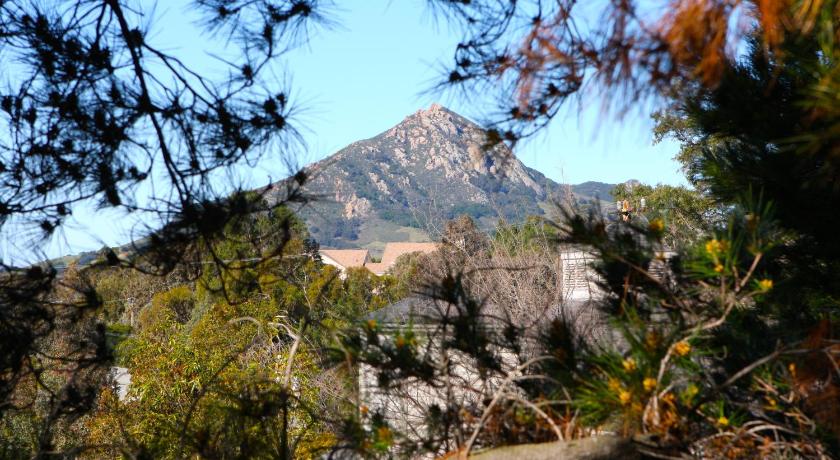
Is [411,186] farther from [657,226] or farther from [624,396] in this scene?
[624,396]

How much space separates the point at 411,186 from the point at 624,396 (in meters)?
64.7

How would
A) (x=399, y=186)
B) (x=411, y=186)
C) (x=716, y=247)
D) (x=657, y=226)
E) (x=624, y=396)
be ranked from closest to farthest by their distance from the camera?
(x=624, y=396), (x=716, y=247), (x=657, y=226), (x=411, y=186), (x=399, y=186)

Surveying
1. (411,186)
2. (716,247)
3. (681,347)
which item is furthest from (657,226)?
(411,186)

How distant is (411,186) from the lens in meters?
66.4

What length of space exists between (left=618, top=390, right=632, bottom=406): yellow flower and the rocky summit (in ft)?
2.69

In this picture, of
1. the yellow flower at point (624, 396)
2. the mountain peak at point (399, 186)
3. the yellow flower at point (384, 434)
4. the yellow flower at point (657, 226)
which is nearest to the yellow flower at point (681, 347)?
the yellow flower at point (624, 396)

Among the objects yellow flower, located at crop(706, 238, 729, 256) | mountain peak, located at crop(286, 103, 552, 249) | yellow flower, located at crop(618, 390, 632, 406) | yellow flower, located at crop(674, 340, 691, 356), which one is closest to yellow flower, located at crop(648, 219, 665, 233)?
yellow flower, located at crop(706, 238, 729, 256)

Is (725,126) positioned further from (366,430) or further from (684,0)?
(366,430)

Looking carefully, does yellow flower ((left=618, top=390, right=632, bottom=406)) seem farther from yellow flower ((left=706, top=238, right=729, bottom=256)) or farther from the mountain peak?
the mountain peak

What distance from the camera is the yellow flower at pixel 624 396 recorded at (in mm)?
1870

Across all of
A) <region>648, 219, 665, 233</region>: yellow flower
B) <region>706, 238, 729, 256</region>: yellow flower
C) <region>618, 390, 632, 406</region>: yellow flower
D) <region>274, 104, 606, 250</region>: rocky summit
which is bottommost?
<region>618, 390, 632, 406</region>: yellow flower

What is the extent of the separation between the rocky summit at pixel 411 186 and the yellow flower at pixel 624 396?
818 mm

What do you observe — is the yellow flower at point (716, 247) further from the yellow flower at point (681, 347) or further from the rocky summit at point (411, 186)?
the rocky summit at point (411, 186)

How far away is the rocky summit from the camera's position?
3.28 metres
